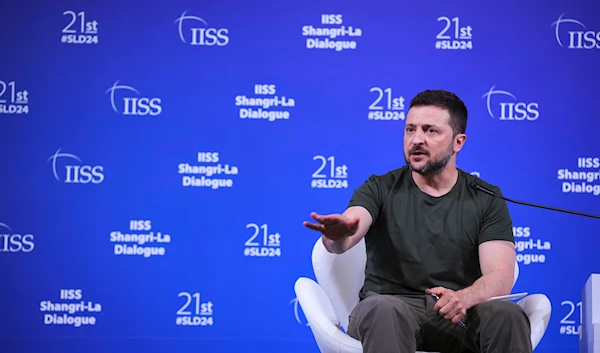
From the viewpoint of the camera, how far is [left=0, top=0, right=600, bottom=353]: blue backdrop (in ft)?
15.9

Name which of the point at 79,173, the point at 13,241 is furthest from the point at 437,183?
the point at 13,241

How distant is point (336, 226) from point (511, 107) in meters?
2.62

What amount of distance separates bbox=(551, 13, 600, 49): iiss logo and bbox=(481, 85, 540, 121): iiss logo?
419 millimetres

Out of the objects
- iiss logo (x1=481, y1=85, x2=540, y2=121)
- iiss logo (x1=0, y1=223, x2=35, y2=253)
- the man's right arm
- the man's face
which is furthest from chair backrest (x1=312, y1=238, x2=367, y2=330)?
iiss logo (x1=0, y1=223, x2=35, y2=253)

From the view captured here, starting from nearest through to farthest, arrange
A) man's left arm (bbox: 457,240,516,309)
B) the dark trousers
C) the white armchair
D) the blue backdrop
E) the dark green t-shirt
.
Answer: the dark trousers, man's left arm (bbox: 457,240,516,309), the white armchair, the dark green t-shirt, the blue backdrop

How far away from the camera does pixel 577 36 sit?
16.1 ft

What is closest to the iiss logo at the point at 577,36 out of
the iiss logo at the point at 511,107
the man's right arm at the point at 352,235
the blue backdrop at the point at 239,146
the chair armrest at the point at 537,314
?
the blue backdrop at the point at 239,146

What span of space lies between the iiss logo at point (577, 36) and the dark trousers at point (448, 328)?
8.93ft

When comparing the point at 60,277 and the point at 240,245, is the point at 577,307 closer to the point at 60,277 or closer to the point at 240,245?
the point at 240,245

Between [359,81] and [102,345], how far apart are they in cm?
214

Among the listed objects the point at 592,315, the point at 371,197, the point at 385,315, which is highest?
the point at 371,197

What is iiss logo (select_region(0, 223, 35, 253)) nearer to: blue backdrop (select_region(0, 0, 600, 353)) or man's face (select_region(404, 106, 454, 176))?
blue backdrop (select_region(0, 0, 600, 353))

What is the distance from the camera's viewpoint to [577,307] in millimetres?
4812

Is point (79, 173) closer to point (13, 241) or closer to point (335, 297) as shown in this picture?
point (13, 241)
